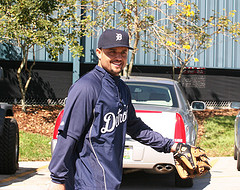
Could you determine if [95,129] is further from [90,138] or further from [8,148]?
[8,148]

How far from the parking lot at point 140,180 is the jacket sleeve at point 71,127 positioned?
4.24 metres

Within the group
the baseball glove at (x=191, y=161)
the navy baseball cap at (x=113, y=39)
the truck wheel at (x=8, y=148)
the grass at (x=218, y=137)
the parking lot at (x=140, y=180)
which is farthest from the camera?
the grass at (x=218, y=137)

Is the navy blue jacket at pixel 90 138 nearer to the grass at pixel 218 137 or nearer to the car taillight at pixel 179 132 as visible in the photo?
the car taillight at pixel 179 132

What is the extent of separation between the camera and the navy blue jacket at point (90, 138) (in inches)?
111

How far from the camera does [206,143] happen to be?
1230 cm

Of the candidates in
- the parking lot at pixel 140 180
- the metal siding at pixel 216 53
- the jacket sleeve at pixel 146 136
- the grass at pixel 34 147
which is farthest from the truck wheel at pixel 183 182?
the metal siding at pixel 216 53

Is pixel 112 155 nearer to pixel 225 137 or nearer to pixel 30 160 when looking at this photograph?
pixel 30 160

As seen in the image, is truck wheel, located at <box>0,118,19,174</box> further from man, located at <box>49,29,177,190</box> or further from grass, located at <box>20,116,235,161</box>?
man, located at <box>49,29,177,190</box>

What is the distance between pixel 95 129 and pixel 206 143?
9794 millimetres

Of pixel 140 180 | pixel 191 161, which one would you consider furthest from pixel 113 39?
pixel 140 180

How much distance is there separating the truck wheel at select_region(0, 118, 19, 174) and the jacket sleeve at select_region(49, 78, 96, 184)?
4.80 metres

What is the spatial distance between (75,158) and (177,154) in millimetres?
883

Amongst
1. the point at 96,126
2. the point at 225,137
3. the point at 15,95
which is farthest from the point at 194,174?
the point at 15,95

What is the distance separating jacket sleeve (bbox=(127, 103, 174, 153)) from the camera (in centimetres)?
353
